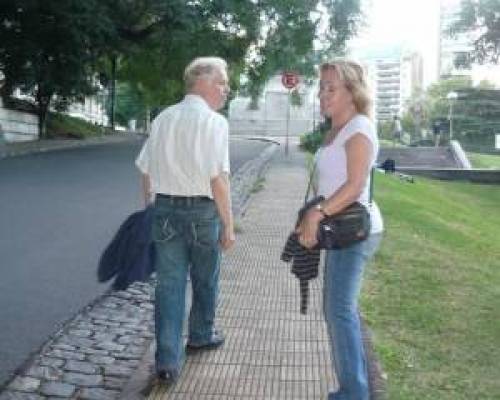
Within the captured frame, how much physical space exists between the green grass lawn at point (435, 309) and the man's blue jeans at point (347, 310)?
0.56m

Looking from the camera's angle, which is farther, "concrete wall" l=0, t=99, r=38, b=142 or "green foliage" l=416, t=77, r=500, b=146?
"green foliage" l=416, t=77, r=500, b=146

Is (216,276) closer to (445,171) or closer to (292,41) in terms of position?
(292,41)

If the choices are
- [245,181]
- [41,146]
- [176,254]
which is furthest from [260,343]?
[41,146]

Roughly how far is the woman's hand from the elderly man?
2.38 ft

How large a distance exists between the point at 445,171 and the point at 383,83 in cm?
8519

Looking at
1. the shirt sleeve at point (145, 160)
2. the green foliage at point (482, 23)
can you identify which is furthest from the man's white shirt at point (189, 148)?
the green foliage at point (482, 23)

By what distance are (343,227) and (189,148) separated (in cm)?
104

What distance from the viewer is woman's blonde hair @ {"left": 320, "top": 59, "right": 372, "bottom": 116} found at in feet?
13.9

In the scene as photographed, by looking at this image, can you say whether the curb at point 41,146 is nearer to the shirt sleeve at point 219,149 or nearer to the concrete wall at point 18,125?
the concrete wall at point 18,125

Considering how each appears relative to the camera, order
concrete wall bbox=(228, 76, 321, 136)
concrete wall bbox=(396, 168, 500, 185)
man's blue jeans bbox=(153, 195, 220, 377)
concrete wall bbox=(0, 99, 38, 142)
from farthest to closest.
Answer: concrete wall bbox=(228, 76, 321, 136) → concrete wall bbox=(396, 168, 500, 185) → concrete wall bbox=(0, 99, 38, 142) → man's blue jeans bbox=(153, 195, 220, 377)

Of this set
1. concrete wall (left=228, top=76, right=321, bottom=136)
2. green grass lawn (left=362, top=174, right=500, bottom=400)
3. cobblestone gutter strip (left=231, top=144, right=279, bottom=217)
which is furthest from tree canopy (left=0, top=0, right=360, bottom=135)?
concrete wall (left=228, top=76, right=321, bottom=136)

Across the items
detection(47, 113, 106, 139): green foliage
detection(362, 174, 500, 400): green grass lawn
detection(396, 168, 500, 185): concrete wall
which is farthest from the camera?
detection(47, 113, 106, 139): green foliage

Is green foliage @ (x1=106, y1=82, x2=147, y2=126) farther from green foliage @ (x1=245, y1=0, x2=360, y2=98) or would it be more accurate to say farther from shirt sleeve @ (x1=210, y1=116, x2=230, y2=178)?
shirt sleeve @ (x1=210, y1=116, x2=230, y2=178)

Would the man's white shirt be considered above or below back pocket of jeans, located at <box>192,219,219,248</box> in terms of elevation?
above
